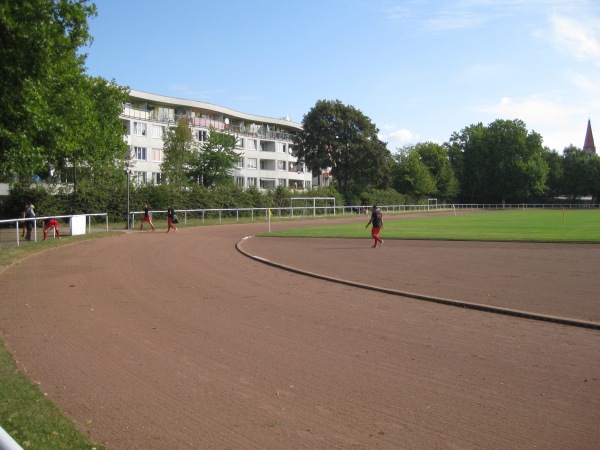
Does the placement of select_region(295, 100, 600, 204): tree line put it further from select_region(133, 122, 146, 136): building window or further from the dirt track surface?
the dirt track surface

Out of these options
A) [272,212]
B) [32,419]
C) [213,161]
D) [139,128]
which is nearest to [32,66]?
[32,419]

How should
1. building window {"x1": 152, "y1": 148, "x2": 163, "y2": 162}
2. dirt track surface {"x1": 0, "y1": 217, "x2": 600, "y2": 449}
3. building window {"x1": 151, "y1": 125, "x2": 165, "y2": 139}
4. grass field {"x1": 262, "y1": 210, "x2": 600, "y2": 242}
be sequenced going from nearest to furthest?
dirt track surface {"x1": 0, "y1": 217, "x2": 600, "y2": 449} → grass field {"x1": 262, "y1": 210, "x2": 600, "y2": 242} → building window {"x1": 152, "y1": 148, "x2": 163, "y2": 162} → building window {"x1": 151, "y1": 125, "x2": 165, "y2": 139}

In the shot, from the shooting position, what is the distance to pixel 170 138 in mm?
57375

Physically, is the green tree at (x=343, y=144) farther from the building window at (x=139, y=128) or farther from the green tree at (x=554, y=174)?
the green tree at (x=554, y=174)

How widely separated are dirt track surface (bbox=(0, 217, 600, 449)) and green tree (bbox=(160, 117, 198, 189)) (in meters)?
41.6

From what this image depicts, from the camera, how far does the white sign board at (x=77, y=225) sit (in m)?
29.0

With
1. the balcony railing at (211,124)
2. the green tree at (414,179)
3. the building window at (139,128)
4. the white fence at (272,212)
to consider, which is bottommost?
the white fence at (272,212)

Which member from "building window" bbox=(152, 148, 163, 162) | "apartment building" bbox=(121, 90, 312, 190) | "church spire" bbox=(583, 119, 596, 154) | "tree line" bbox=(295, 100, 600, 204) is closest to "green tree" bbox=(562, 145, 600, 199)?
"tree line" bbox=(295, 100, 600, 204)

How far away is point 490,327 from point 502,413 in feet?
12.3

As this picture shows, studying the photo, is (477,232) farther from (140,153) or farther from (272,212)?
(140,153)

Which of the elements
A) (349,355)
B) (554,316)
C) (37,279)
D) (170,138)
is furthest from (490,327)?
(170,138)

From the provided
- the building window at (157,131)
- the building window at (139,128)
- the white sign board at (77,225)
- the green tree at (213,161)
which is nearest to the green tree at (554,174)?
the green tree at (213,161)

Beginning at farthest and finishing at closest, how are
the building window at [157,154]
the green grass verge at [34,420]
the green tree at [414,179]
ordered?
the green tree at [414,179] → the building window at [157,154] → the green grass verge at [34,420]

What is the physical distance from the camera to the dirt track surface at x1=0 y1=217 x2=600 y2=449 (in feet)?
16.4
